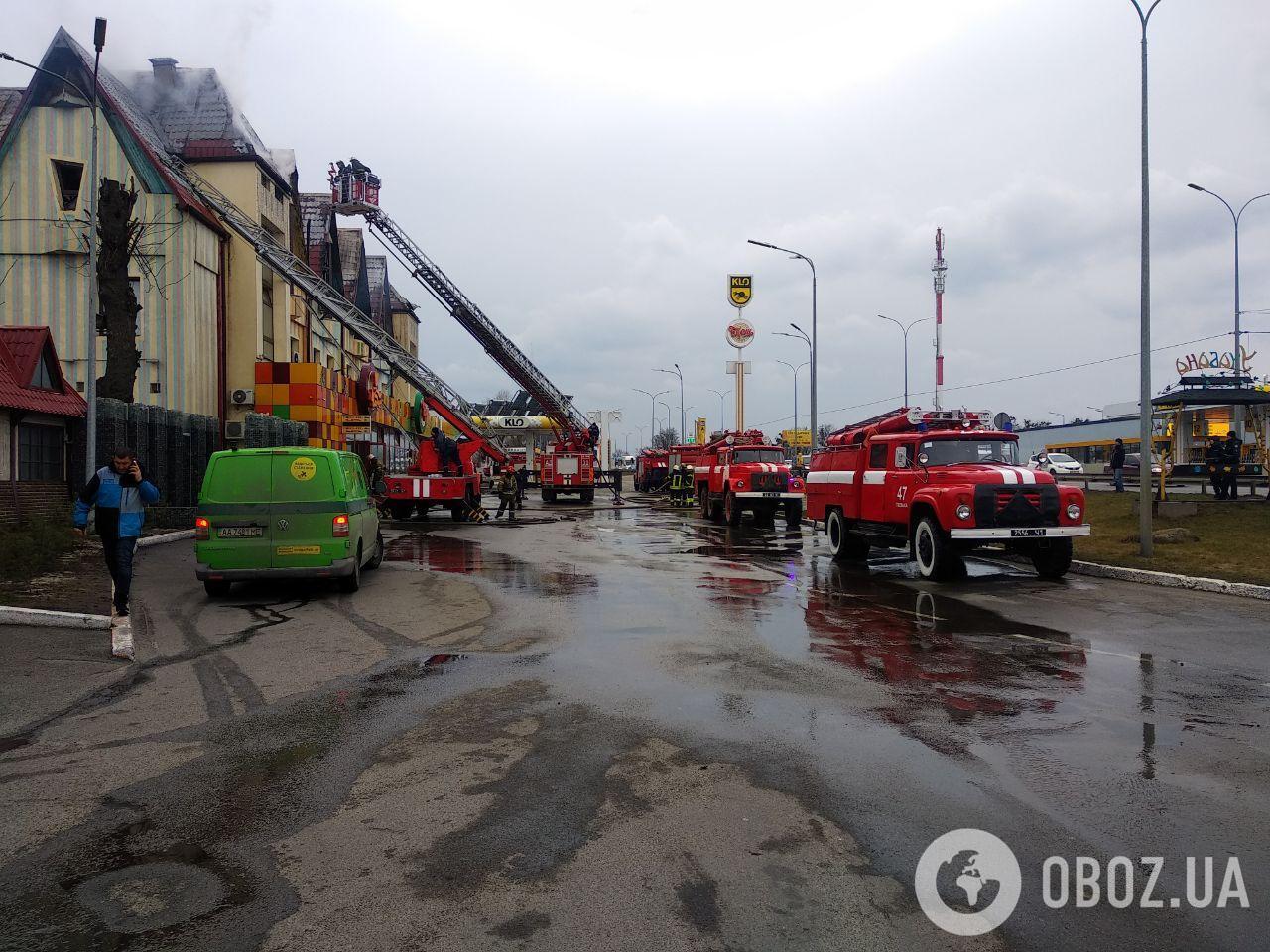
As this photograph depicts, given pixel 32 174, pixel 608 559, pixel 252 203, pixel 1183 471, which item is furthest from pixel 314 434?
pixel 1183 471

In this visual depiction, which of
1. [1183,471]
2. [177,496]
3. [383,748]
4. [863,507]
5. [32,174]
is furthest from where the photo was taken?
[1183,471]

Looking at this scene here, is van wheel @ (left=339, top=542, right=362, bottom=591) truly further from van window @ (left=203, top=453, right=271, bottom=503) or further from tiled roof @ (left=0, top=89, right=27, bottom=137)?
tiled roof @ (left=0, top=89, right=27, bottom=137)

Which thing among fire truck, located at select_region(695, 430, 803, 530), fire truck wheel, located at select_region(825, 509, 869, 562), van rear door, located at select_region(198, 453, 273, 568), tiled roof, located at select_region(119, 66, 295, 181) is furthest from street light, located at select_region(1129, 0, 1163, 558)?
tiled roof, located at select_region(119, 66, 295, 181)

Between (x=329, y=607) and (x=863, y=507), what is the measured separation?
8837 mm

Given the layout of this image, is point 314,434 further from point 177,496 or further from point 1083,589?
point 1083,589

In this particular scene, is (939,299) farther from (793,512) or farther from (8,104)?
(8,104)

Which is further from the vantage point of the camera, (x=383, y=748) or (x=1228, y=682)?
(x=1228, y=682)

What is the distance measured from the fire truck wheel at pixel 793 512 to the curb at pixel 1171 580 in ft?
33.0

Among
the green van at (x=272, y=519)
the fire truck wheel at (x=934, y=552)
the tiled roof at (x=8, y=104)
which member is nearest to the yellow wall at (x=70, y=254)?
the tiled roof at (x=8, y=104)

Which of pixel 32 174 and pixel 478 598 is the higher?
pixel 32 174

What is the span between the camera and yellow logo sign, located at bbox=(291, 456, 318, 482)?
11.0 metres

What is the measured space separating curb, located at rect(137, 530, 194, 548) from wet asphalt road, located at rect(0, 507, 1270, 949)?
8.09 meters

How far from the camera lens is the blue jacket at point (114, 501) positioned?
333 inches

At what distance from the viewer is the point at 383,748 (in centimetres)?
A: 525
